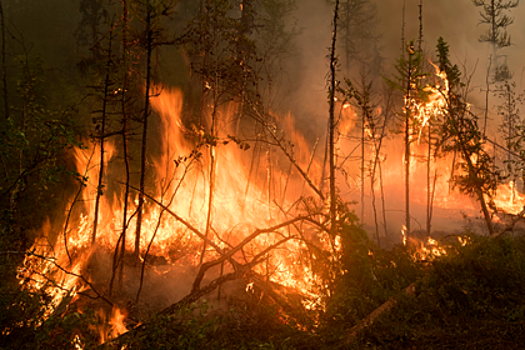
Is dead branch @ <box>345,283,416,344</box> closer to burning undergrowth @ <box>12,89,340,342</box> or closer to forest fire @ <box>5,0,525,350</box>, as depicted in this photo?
forest fire @ <box>5,0,525,350</box>

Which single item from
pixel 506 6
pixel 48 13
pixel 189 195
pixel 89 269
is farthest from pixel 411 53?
pixel 48 13

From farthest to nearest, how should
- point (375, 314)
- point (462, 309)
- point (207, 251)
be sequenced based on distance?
point (207, 251)
point (375, 314)
point (462, 309)

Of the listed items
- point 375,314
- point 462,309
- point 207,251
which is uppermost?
point 207,251

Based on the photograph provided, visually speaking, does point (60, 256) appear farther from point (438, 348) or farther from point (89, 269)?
point (438, 348)

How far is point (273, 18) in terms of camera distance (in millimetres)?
36062

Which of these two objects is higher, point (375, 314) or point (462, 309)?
point (375, 314)

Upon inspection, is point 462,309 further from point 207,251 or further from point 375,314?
point 207,251

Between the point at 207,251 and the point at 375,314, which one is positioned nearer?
the point at 375,314

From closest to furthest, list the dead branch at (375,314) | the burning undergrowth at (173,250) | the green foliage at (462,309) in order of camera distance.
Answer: the green foliage at (462,309) < the dead branch at (375,314) < the burning undergrowth at (173,250)

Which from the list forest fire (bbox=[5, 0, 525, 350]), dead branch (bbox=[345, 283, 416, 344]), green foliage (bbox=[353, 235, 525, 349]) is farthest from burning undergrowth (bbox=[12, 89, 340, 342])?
green foliage (bbox=[353, 235, 525, 349])

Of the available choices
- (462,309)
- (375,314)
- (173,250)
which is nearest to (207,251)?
(173,250)

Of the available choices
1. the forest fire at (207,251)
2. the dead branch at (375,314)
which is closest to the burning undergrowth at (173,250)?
the forest fire at (207,251)

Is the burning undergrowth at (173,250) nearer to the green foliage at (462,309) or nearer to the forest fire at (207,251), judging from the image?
the forest fire at (207,251)

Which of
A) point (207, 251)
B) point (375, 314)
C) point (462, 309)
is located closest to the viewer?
point (462, 309)
